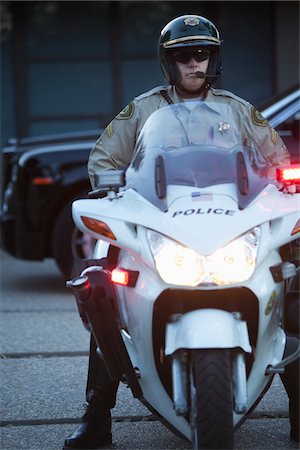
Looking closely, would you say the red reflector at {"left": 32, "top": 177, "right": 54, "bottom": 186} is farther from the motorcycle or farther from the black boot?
the motorcycle

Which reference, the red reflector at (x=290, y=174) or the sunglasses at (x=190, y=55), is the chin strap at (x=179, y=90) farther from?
the red reflector at (x=290, y=174)

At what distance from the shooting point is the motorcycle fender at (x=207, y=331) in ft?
11.7

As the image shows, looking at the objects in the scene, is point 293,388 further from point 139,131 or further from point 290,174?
point 139,131

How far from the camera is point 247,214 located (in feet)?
12.2

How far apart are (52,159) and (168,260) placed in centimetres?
553

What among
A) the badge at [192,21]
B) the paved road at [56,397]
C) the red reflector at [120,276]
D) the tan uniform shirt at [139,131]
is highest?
the badge at [192,21]

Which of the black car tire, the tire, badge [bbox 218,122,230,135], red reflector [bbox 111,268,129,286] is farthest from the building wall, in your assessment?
the tire

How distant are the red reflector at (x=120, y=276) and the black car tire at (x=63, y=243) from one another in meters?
5.01

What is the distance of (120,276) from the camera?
3859 millimetres

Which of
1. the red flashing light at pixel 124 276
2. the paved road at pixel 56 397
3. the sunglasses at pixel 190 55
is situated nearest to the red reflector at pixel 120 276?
the red flashing light at pixel 124 276

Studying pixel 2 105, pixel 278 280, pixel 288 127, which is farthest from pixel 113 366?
pixel 2 105

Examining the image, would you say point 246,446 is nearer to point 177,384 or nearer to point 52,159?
point 177,384

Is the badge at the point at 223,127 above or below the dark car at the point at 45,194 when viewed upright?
above

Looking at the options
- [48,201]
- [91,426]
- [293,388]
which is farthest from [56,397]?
[48,201]
